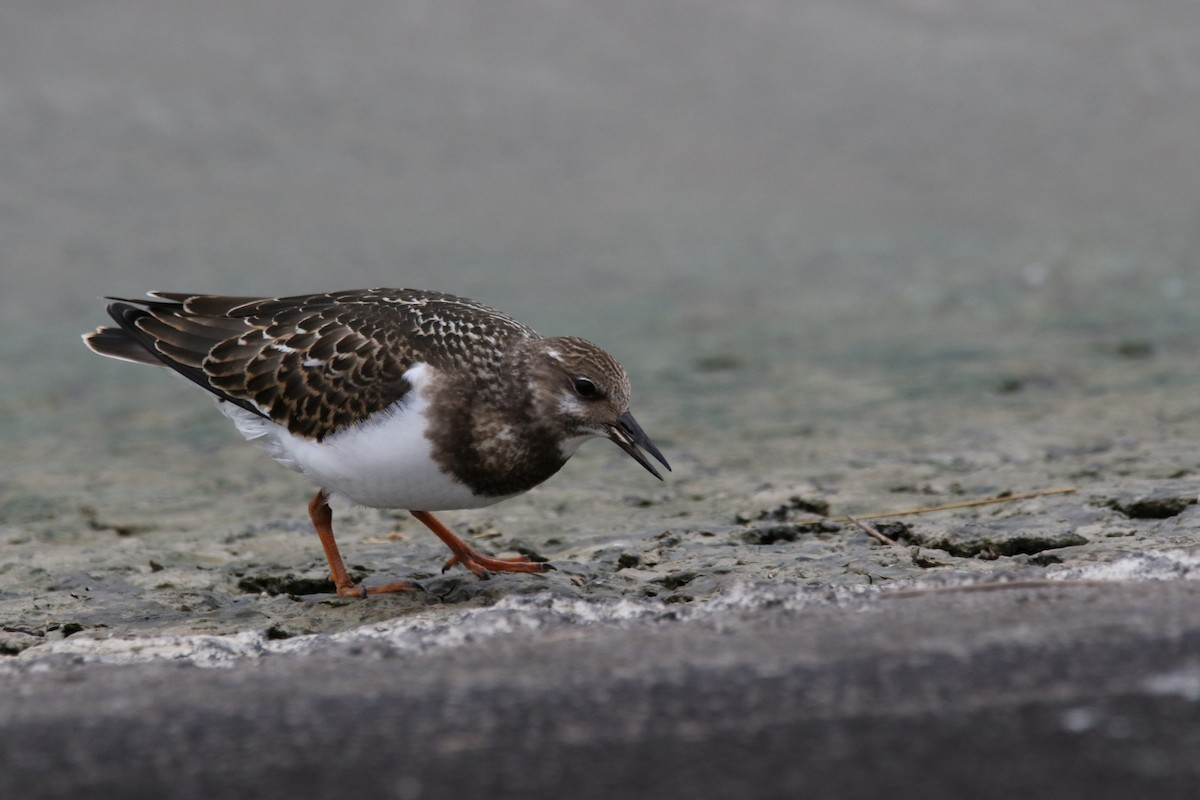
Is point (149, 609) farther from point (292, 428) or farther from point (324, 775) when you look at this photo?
point (324, 775)

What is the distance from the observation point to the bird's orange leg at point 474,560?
4.94 m

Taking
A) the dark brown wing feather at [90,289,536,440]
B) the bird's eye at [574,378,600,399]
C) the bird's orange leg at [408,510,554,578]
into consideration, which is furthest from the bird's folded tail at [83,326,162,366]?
the bird's eye at [574,378,600,399]

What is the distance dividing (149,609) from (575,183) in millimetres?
8763

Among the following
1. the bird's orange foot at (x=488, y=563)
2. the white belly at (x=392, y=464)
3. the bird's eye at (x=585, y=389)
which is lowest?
the bird's orange foot at (x=488, y=563)

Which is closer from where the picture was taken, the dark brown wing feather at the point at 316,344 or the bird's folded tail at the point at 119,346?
the dark brown wing feather at the point at 316,344

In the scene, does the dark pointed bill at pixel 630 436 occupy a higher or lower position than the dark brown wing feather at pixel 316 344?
lower

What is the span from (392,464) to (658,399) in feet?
11.1

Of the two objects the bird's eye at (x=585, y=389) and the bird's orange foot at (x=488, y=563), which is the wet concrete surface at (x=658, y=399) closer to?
the bird's orange foot at (x=488, y=563)

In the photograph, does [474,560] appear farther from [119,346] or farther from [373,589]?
[119,346]

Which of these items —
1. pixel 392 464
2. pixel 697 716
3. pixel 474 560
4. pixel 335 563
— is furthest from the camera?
pixel 474 560

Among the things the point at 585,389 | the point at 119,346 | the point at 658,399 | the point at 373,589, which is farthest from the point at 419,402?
the point at 658,399

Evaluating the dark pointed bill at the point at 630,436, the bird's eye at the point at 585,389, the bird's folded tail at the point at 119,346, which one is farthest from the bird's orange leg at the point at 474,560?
the bird's folded tail at the point at 119,346

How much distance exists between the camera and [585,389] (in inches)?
184

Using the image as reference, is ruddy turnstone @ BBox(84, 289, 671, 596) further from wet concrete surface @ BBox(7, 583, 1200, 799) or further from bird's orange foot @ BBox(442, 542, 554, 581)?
wet concrete surface @ BBox(7, 583, 1200, 799)
